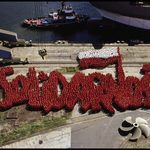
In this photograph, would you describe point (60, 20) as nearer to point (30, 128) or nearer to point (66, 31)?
point (66, 31)

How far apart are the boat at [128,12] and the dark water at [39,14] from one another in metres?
6.30

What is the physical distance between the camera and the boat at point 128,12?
102 m

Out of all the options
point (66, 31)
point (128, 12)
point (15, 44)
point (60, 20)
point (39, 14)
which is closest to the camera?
point (15, 44)

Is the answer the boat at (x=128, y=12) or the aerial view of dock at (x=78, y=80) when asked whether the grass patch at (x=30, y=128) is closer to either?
the aerial view of dock at (x=78, y=80)

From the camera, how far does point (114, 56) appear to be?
9012cm

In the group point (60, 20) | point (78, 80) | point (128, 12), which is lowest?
point (78, 80)

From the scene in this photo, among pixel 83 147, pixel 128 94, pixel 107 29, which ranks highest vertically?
pixel 107 29

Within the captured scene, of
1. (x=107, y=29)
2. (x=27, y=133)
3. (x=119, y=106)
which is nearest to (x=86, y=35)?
(x=107, y=29)

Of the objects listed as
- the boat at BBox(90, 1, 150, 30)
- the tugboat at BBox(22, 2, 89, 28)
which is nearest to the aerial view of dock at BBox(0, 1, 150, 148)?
the tugboat at BBox(22, 2, 89, 28)

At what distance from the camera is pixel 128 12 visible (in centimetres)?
10419

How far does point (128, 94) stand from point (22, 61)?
960 inches

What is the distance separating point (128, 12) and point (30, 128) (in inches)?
1703

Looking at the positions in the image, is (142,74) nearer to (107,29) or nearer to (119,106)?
(119,106)

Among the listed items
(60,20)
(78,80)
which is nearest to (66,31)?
(60,20)
